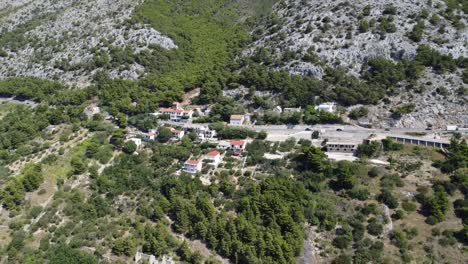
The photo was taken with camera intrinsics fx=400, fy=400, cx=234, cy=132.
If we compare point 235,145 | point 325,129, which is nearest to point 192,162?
point 235,145

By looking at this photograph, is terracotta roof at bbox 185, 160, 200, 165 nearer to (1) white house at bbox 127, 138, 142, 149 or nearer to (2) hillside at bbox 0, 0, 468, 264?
(2) hillside at bbox 0, 0, 468, 264

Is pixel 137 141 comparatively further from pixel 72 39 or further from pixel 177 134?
pixel 72 39

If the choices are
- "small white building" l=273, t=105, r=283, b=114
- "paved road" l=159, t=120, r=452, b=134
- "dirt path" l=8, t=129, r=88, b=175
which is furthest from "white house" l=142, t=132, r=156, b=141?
"small white building" l=273, t=105, r=283, b=114

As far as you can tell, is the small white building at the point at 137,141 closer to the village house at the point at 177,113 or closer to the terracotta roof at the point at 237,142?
the village house at the point at 177,113

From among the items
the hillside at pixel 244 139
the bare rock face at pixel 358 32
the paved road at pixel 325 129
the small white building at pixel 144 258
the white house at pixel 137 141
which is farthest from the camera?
the bare rock face at pixel 358 32

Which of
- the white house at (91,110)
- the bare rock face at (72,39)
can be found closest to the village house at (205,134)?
the white house at (91,110)

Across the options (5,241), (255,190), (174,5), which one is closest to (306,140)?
(255,190)
